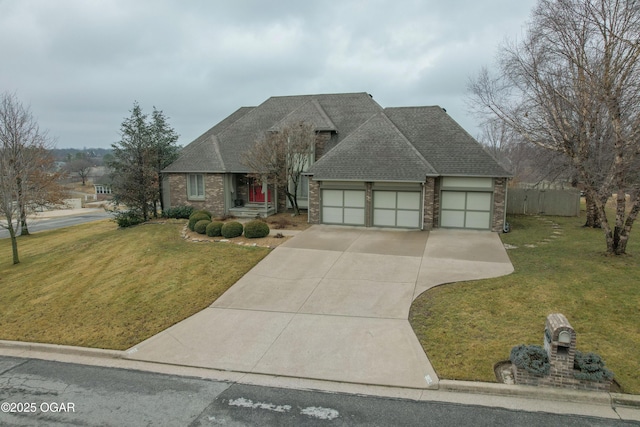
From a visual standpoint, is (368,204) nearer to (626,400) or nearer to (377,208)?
(377,208)

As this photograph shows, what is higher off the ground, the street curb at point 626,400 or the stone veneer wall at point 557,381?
the stone veneer wall at point 557,381

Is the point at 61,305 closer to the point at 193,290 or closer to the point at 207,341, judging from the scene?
the point at 193,290

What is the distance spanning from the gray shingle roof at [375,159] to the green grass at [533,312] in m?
6.88

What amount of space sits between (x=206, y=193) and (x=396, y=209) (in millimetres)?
11738

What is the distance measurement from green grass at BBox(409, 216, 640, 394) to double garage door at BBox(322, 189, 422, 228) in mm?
6110

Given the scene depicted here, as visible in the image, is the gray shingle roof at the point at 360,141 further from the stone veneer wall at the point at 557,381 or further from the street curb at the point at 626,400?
the street curb at the point at 626,400

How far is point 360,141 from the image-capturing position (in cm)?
2244

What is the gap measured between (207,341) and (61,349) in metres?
3.61

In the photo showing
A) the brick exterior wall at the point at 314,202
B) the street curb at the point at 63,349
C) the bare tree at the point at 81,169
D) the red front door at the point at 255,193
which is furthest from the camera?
the bare tree at the point at 81,169

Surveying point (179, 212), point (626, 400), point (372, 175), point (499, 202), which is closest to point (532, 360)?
point (626, 400)

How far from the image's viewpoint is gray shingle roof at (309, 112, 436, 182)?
66.5ft

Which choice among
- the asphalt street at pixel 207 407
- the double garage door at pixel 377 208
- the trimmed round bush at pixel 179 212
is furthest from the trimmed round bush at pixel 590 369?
the trimmed round bush at pixel 179 212

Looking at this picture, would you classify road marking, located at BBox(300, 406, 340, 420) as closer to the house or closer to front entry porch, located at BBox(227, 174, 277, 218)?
the house

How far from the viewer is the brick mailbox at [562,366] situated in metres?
7.12
